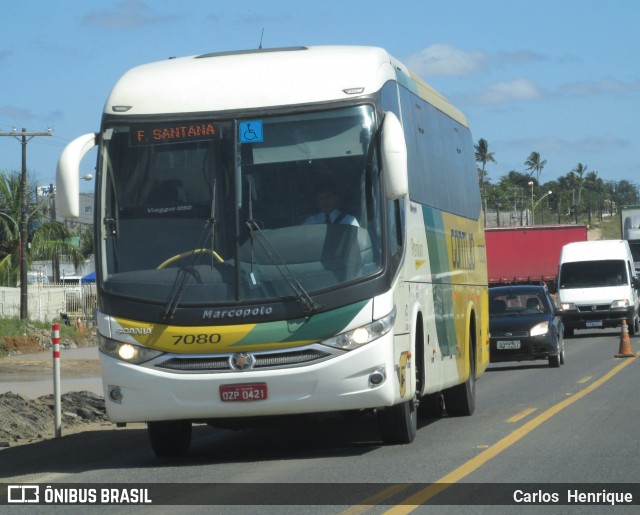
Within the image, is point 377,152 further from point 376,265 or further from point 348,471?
point 348,471

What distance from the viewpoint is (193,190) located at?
38.9ft

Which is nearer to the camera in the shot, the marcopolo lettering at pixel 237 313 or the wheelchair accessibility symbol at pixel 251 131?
the marcopolo lettering at pixel 237 313

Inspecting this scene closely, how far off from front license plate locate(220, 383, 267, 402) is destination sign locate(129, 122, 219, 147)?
7.25ft

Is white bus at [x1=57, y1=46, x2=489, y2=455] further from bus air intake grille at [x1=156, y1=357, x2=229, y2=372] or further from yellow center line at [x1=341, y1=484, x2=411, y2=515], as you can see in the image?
yellow center line at [x1=341, y1=484, x2=411, y2=515]

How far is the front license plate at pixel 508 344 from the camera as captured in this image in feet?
86.2

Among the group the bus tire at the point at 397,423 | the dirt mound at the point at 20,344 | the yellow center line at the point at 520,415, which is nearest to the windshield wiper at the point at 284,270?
the bus tire at the point at 397,423

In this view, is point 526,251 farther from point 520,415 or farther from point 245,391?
point 245,391

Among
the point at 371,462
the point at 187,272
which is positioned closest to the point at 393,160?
the point at 187,272

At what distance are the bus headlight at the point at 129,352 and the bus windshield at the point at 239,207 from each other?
435 mm

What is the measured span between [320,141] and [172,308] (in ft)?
6.42

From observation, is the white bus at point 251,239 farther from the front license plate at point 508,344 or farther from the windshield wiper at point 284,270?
the front license plate at point 508,344

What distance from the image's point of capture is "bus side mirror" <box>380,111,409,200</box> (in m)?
11.5

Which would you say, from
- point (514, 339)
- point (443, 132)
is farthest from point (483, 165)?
point (443, 132)

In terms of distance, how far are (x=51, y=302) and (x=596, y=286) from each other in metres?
31.2
